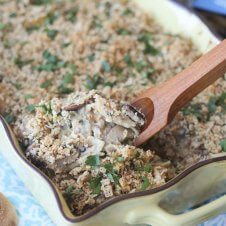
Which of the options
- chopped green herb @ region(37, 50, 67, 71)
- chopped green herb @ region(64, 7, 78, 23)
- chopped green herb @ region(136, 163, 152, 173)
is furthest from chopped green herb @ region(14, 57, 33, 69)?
chopped green herb @ region(136, 163, 152, 173)

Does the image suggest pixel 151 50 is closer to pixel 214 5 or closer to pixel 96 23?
pixel 96 23

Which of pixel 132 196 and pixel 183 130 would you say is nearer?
pixel 132 196

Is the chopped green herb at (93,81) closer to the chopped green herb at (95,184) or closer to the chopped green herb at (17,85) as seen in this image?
the chopped green herb at (17,85)

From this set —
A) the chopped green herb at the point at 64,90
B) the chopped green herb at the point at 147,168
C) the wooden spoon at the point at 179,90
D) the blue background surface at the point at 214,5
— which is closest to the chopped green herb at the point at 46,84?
the chopped green herb at the point at 64,90

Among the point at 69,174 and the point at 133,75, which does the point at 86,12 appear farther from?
the point at 69,174

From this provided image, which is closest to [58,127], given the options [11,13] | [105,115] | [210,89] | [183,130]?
[105,115]
